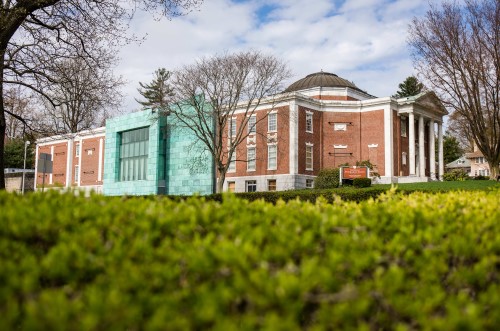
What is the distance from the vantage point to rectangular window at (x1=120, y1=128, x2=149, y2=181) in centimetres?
5051

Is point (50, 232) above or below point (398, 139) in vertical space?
below

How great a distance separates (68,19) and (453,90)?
78.3 feet

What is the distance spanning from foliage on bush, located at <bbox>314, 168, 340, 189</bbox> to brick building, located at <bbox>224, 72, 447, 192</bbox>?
2384 millimetres

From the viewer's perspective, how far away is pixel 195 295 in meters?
2.41

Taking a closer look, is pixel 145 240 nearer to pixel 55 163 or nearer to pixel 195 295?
pixel 195 295

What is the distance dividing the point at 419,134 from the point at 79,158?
141ft

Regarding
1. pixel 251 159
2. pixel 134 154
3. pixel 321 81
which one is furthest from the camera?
pixel 321 81

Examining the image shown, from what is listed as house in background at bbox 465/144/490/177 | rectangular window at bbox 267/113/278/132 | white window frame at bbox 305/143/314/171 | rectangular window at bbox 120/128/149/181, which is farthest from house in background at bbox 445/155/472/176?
rectangular window at bbox 120/128/149/181

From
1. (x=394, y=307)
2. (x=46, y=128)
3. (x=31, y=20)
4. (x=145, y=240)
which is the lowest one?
(x=394, y=307)

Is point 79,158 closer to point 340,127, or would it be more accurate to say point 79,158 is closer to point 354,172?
point 340,127

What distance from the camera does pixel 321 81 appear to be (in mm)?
52125

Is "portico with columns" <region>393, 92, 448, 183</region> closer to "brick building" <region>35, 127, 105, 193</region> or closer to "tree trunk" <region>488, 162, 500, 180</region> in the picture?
"tree trunk" <region>488, 162, 500, 180</region>

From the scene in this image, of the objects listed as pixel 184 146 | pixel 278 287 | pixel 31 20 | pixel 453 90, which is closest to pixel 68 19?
pixel 31 20

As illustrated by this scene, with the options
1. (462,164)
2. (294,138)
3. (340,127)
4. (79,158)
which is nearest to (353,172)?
(294,138)
